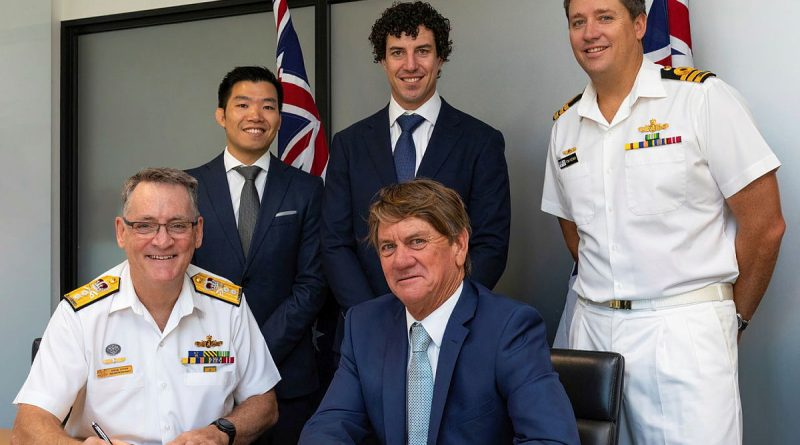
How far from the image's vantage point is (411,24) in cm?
293

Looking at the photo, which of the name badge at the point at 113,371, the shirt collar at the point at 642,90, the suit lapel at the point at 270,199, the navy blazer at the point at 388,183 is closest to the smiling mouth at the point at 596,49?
the shirt collar at the point at 642,90

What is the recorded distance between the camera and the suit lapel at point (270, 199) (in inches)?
115

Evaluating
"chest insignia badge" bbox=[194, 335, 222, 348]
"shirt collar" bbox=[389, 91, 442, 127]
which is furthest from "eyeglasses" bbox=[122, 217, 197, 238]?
"shirt collar" bbox=[389, 91, 442, 127]

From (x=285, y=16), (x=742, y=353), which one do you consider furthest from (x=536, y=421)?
(x=285, y=16)

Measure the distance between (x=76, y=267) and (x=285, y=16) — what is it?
6.94ft

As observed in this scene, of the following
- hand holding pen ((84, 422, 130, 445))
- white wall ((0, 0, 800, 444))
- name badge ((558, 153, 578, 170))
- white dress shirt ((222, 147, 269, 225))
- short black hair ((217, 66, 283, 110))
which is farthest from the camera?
white wall ((0, 0, 800, 444))

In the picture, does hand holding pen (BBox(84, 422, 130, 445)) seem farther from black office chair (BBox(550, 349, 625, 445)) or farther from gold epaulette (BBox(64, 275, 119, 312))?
black office chair (BBox(550, 349, 625, 445))

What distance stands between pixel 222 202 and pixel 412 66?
82cm

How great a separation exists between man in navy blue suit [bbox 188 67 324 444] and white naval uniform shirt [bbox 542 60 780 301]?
1.02 metres

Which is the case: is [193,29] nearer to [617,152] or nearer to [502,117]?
[502,117]

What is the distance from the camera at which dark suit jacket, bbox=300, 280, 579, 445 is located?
1.73m

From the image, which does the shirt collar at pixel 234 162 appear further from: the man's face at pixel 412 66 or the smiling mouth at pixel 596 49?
the smiling mouth at pixel 596 49

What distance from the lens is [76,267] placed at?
5.02m

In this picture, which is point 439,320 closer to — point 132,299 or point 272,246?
point 132,299
